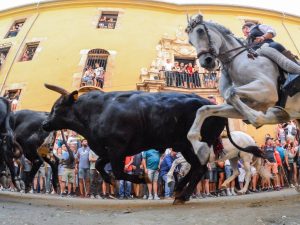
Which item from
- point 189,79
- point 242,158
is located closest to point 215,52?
point 242,158

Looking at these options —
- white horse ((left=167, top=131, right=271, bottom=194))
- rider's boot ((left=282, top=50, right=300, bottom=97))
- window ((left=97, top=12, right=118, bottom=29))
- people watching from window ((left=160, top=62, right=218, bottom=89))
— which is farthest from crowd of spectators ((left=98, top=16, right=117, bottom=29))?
rider's boot ((left=282, top=50, right=300, bottom=97))

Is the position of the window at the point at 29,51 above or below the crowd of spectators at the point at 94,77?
above

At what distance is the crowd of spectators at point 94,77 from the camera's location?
22.2 metres

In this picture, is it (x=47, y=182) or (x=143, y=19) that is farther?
(x=143, y=19)

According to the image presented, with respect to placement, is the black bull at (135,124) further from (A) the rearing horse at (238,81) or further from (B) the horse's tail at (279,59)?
(B) the horse's tail at (279,59)

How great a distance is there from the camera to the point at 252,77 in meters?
5.58

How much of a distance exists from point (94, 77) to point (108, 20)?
861cm

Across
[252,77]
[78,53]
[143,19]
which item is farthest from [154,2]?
[252,77]

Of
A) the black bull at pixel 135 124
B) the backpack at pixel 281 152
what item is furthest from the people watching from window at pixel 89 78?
the black bull at pixel 135 124

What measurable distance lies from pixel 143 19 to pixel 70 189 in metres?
20.0

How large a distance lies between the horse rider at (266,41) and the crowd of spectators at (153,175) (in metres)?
4.59

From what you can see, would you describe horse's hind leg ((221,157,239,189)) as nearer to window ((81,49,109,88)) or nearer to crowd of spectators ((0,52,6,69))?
window ((81,49,109,88))

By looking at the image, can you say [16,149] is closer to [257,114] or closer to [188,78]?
[257,114]

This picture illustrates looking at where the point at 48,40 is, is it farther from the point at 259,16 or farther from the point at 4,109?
the point at 4,109
